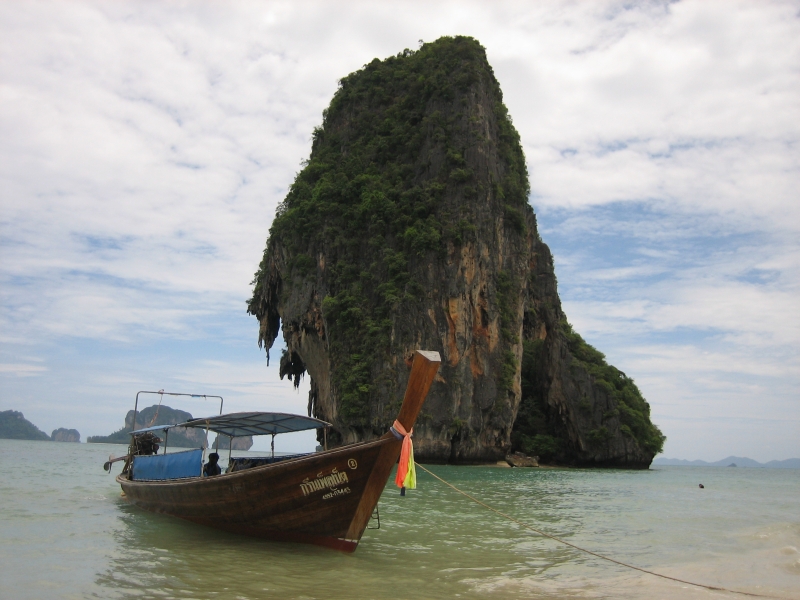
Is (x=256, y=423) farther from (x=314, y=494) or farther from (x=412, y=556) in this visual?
(x=412, y=556)

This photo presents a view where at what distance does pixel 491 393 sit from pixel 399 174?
1306cm

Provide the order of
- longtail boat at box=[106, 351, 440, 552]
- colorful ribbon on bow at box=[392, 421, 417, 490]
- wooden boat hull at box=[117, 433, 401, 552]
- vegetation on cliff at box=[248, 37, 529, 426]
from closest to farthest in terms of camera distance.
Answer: colorful ribbon on bow at box=[392, 421, 417, 490] < longtail boat at box=[106, 351, 440, 552] < wooden boat hull at box=[117, 433, 401, 552] < vegetation on cliff at box=[248, 37, 529, 426]

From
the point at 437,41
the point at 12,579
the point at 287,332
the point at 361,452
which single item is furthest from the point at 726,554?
the point at 437,41

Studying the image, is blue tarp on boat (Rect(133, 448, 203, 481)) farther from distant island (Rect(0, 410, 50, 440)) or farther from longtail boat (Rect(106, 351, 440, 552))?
distant island (Rect(0, 410, 50, 440))

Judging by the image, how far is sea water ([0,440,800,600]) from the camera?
239 inches

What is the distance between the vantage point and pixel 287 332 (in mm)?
33219

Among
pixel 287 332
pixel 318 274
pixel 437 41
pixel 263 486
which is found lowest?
pixel 263 486

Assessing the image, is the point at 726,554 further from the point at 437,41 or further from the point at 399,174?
the point at 437,41

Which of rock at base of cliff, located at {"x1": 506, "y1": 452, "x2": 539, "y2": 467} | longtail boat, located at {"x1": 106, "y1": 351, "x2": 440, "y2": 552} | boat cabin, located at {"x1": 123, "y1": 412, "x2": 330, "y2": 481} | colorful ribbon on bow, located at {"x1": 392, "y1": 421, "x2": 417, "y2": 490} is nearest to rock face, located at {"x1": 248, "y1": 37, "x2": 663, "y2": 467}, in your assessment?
rock at base of cliff, located at {"x1": 506, "y1": 452, "x2": 539, "y2": 467}

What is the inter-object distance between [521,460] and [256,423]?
24992 mm

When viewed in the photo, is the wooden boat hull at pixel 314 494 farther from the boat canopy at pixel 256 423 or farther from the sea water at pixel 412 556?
the boat canopy at pixel 256 423

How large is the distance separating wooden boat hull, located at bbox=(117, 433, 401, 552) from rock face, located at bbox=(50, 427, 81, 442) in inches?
5504

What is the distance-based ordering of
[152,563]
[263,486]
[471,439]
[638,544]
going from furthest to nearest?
[471,439] → [638,544] → [263,486] → [152,563]

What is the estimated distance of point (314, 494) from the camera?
→ 24.5 feet
